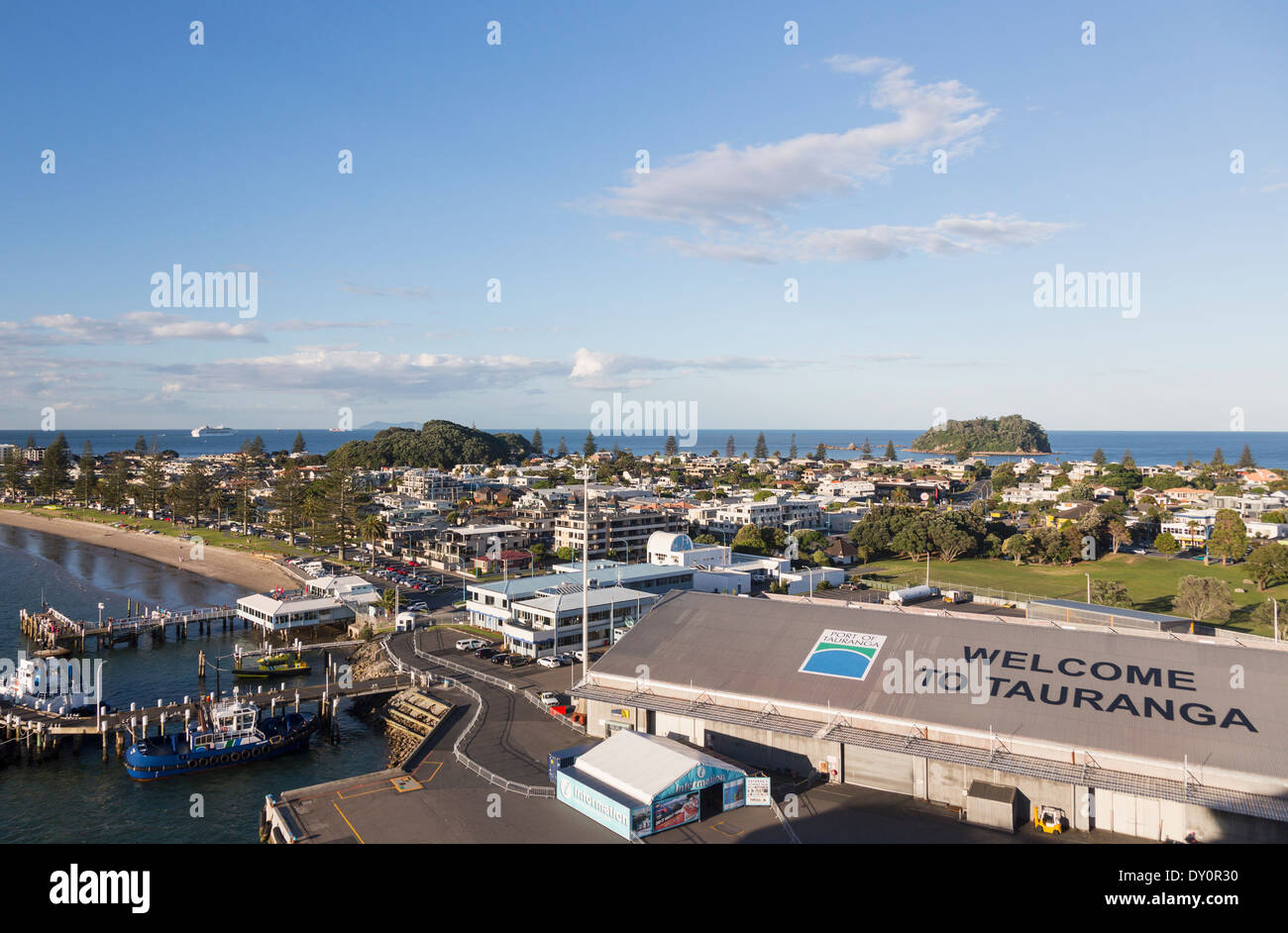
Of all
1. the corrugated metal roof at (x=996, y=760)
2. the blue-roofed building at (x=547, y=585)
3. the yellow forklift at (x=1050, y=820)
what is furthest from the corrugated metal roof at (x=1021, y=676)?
the blue-roofed building at (x=547, y=585)

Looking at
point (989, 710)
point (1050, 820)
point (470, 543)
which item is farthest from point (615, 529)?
point (1050, 820)

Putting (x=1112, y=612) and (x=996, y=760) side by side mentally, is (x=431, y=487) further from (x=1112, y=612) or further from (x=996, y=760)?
(x=996, y=760)

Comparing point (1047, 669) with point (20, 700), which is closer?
point (1047, 669)

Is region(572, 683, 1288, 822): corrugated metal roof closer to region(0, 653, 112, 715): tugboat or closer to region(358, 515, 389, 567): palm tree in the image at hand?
region(0, 653, 112, 715): tugboat

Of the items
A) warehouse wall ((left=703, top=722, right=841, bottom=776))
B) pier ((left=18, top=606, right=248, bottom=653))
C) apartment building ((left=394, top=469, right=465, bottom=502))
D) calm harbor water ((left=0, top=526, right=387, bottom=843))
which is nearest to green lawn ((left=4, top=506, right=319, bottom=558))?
pier ((left=18, top=606, right=248, bottom=653))
